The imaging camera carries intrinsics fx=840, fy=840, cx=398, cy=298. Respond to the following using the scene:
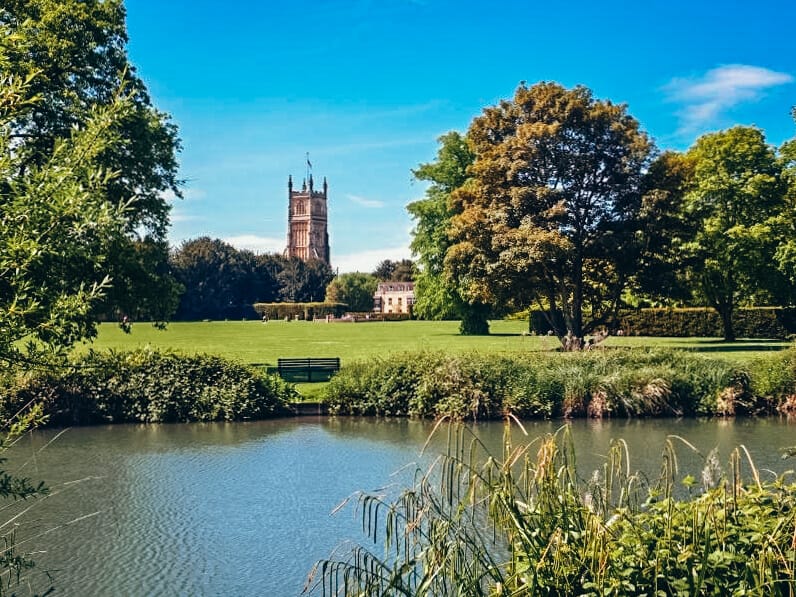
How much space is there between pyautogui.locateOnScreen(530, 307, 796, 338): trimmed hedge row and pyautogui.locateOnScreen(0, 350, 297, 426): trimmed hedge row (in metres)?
27.3

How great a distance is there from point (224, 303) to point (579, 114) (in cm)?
7119

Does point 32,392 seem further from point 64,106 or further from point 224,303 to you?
point 224,303

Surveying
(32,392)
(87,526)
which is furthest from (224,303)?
(87,526)

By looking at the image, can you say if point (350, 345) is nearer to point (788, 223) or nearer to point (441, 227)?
point (441, 227)

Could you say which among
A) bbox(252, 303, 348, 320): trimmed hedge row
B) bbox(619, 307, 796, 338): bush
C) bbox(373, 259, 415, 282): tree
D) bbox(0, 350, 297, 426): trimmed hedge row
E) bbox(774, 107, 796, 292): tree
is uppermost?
bbox(373, 259, 415, 282): tree

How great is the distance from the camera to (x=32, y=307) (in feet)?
13.8

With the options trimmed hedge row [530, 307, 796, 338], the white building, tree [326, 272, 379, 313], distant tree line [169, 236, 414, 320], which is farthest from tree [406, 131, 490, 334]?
the white building

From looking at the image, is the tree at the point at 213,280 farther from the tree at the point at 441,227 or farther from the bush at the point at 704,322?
the bush at the point at 704,322

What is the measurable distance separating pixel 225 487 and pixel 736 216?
31.9m

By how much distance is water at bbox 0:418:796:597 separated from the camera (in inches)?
363

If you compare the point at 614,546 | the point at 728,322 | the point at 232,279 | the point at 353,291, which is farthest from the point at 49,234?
the point at 353,291

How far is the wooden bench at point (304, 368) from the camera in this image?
77.8 feet

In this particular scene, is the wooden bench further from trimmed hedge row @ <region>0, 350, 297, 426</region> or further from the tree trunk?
the tree trunk

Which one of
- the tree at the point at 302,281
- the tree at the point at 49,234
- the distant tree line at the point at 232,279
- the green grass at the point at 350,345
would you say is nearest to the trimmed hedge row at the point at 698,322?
the green grass at the point at 350,345
